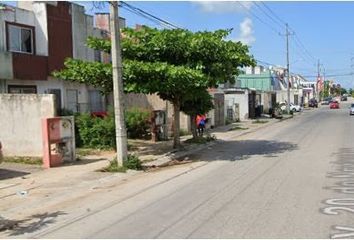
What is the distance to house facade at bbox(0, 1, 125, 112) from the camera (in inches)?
1008

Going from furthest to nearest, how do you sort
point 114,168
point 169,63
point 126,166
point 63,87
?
point 63,87, point 169,63, point 126,166, point 114,168

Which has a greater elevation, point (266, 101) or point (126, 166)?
point (266, 101)

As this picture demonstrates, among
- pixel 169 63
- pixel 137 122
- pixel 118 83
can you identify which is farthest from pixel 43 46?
pixel 118 83

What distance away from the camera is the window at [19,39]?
2592 centimetres

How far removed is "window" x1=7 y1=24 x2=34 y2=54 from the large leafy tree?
6738 millimetres

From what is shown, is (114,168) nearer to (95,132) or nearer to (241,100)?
(95,132)

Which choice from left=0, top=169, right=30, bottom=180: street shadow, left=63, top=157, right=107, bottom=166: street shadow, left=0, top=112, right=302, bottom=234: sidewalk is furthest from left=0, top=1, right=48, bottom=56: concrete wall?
left=0, top=169, right=30, bottom=180: street shadow

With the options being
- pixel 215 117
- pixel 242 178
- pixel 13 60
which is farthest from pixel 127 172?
pixel 215 117

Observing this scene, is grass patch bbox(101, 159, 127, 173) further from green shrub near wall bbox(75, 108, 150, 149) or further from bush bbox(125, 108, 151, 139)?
bush bbox(125, 108, 151, 139)

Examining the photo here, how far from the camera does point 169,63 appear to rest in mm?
20234

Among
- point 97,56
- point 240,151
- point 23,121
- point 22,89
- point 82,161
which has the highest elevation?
point 97,56

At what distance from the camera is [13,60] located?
2544 centimetres

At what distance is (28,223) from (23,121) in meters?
10.9

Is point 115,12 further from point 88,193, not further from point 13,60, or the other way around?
point 13,60
